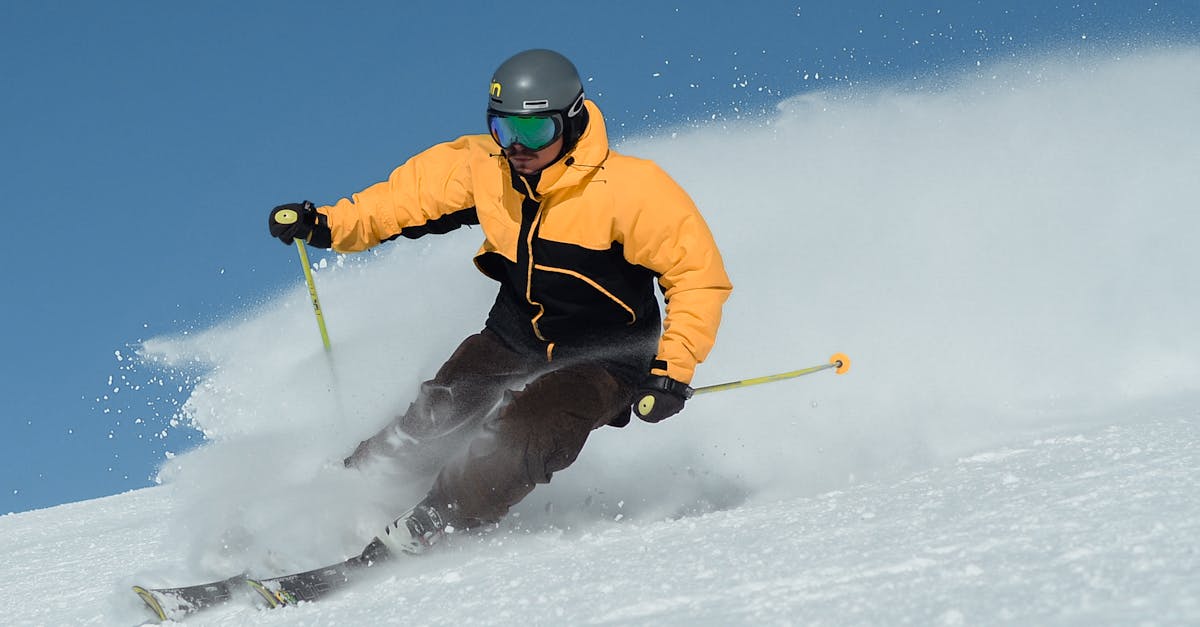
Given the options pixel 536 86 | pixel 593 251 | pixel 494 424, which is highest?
pixel 536 86

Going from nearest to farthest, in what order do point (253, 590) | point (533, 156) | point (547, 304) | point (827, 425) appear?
point (253, 590) < point (533, 156) < point (547, 304) < point (827, 425)

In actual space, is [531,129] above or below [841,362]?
above

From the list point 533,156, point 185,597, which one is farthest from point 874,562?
point 185,597

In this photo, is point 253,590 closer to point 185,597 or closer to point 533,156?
point 185,597

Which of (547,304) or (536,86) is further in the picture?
(547,304)

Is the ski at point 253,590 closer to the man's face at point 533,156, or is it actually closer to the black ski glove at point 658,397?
the black ski glove at point 658,397

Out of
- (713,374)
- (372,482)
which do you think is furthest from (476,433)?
(713,374)

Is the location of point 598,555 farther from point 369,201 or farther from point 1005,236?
point 1005,236

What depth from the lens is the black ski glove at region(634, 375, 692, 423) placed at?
12.5 feet

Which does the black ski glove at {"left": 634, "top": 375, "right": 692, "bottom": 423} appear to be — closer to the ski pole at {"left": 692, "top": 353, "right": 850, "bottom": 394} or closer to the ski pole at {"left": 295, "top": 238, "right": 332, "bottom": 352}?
the ski pole at {"left": 692, "top": 353, "right": 850, "bottom": 394}

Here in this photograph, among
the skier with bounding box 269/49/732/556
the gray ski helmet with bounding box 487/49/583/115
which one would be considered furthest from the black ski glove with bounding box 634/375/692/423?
the gray ski helmet with bounding box 487/49/583/115

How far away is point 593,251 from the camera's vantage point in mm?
4016

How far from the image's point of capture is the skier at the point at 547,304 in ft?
12.5

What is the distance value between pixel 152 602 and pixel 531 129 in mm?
2045
